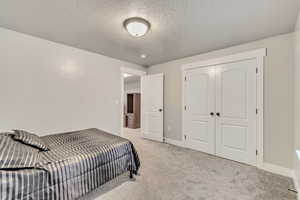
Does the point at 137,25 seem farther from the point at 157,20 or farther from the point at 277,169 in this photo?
the point at 277,169

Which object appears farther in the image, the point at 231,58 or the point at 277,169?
the point at 231,58

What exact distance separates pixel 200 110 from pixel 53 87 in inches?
133

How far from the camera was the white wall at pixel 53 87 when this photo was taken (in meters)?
2.45

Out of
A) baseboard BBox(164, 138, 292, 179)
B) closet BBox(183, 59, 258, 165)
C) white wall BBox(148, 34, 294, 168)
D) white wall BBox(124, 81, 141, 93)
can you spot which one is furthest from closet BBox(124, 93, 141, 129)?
baseboard BBox(164, 138, 292, 179)

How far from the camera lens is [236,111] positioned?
2.95 meters

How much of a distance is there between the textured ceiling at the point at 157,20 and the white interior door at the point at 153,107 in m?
1.63

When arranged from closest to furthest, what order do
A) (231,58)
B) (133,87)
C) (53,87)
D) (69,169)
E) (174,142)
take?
(69,169) < (53,87) < (231,58) < (174,142) < (133,87)

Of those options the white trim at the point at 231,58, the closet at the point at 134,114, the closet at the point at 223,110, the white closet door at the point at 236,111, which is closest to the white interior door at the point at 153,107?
the closet at the point at 223,110

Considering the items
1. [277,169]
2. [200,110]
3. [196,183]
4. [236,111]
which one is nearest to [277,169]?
→ [277,169]

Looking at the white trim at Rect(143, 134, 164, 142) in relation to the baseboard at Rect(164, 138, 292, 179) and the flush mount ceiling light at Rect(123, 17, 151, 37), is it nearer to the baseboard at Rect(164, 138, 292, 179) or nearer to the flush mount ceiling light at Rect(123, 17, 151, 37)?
the baseboard at Rect(164, 138, 292, 179)

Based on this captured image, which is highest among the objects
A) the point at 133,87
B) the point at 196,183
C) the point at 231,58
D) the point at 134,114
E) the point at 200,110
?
the point at 231,58

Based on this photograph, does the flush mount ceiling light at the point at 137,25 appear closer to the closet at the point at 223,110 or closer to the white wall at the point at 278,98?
the closet at the point at 223,110

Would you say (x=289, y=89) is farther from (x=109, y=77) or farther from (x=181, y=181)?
(x=109, y=77)

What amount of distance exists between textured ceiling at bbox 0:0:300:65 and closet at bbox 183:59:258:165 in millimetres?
647
